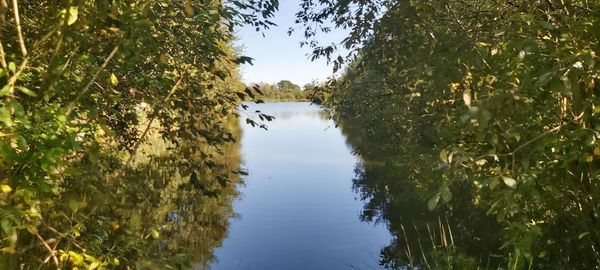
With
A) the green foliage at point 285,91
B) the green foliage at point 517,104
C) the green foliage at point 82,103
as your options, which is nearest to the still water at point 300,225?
the green foliage at point 82,103

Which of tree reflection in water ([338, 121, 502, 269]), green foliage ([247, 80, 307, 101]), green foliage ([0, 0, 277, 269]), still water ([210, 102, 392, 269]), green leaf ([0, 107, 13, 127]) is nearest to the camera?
green leaf ([0, 107, 13, 127])

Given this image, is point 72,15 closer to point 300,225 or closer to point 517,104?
point 517,104

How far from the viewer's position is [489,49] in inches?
126

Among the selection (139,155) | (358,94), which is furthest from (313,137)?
(358,94)

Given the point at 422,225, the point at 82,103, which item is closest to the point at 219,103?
the point at 82,103

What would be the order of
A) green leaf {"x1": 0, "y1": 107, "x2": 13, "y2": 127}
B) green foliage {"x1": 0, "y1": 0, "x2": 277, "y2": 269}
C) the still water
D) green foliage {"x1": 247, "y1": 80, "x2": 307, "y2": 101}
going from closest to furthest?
green leaf {"x1": 0, "y1": 107, "x2": 13, "y2": 127}, green foliage {"x1": 0, "y1": 0, "x2": 277, "y2": 269}, the still water, green foliage {"x1": 247, "y1": 80, "x2": 307, "y2": 101}

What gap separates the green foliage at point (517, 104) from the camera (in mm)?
2635

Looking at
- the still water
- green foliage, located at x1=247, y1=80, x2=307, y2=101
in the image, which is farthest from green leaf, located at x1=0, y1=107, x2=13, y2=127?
green foliage, located at x1=247, y1=80, x2=307, y2=101

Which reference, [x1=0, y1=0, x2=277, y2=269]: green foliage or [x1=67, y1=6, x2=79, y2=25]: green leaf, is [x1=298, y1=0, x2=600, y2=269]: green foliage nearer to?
[x1=0, y1=0, x2=277, y2=269]: green foliage

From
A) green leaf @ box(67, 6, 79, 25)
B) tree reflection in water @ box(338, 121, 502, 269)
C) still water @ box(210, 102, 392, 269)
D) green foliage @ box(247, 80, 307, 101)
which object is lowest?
green foliage @ box(247, 80, 307, 101)

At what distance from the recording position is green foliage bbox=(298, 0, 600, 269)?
2.63 m

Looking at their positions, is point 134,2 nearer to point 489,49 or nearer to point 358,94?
point 489,49

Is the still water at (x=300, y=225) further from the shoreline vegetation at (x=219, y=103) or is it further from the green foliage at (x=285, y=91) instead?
the green foliage at (x=285, y=91)

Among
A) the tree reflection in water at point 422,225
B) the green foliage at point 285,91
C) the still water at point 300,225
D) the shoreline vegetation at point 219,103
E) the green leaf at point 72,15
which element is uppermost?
the green leaf at point 72,15
